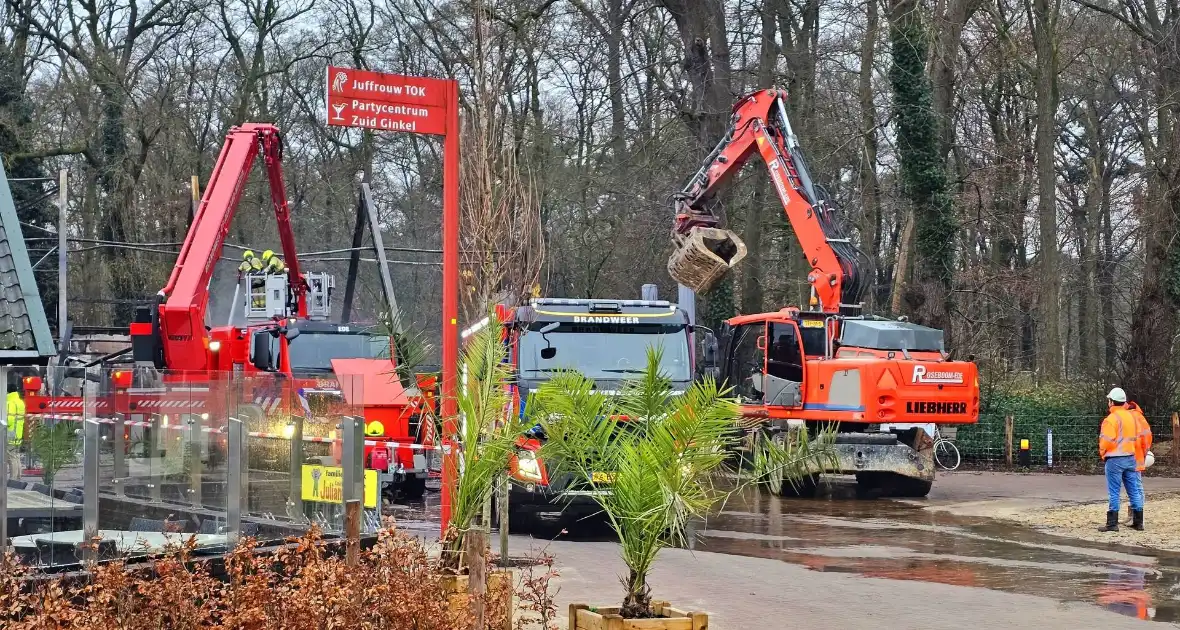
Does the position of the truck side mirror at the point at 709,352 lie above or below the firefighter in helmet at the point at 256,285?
below

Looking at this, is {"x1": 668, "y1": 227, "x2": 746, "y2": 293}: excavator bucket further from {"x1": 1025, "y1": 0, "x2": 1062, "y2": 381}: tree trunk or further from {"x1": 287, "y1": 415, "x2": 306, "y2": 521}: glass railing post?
{"x1": 287, "y1": 415, "x2": 306, "y2": 521}: glass railing post

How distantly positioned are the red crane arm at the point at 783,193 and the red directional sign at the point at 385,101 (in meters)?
14.3

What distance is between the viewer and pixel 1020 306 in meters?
42.8

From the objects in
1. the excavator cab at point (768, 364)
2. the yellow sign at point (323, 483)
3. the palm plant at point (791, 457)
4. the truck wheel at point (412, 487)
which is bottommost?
the truck wheel at point (412, 487)

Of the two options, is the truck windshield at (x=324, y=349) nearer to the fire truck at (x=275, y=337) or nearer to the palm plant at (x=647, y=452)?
the fire truck at (x=275, y=337)

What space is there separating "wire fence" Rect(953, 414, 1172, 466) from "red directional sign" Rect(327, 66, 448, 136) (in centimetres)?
2199

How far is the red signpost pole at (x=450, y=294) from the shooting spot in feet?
29.6

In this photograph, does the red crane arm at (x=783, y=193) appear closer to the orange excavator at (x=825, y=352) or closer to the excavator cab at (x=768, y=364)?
the orange excavator at (x=825, y=352)

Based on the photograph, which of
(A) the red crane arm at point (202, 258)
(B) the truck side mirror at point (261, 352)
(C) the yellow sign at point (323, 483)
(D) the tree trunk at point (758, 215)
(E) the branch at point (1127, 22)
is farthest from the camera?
(D) the tree trunk at point (758, 215)

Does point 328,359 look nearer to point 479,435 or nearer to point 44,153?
point 479,435

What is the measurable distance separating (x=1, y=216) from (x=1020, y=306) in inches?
1406

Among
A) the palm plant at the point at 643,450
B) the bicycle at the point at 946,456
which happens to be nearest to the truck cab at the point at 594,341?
the palm plant at the point at 643,450

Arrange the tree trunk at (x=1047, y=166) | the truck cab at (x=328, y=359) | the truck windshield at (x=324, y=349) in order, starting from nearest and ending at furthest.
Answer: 1. the truck cab at (x=328, y=359)
2. the truck windshield at (x=324, y=349)
3. the tree trunk at (x=1047, y=166)

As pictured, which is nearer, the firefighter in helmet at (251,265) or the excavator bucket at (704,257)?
the firefighter in helmet at (251,265)
